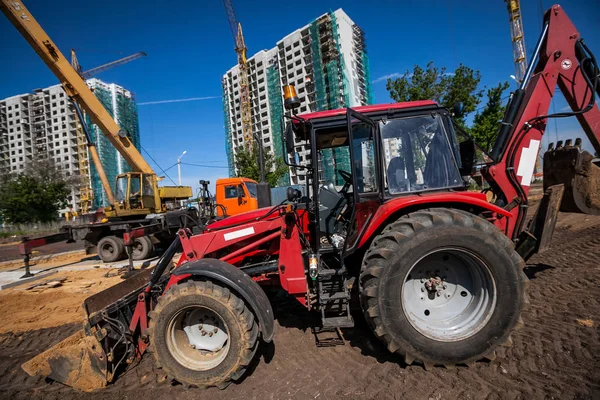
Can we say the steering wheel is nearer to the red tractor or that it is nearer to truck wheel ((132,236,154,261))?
the red tractor

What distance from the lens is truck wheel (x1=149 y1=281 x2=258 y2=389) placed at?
2.65 meters

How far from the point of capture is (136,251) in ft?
32.3

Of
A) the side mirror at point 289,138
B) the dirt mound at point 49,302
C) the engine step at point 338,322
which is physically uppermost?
the side mirror at point 289,138

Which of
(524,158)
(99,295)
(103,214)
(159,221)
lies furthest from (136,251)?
(524,158)

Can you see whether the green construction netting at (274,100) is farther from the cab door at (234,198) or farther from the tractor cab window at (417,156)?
the tractor cab window at (417,156)

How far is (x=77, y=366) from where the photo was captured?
2811mm

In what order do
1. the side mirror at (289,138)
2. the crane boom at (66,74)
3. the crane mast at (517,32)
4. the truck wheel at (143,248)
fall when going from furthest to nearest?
the crane mast at (517,32)
the crane boom at (66,74)
the truck wheel at (143,248)
the side mirror at (289,138)

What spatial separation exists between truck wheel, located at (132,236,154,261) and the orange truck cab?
11.3 feet

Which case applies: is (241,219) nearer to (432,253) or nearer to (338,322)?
(338,322)

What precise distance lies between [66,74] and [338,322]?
14455 millimetres

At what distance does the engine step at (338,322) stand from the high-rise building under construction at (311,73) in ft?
158

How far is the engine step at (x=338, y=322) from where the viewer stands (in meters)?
2.79

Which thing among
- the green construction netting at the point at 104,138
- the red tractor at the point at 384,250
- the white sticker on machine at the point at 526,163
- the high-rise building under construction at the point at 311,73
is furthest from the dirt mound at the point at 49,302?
the green construction netting at the point at 104,138

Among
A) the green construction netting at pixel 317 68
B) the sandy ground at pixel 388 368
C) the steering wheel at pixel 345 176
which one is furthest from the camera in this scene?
the green construction netting at pixel 317 68
